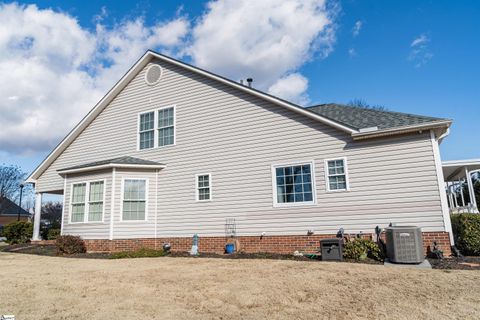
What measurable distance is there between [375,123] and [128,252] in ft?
31.5

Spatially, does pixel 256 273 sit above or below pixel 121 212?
below

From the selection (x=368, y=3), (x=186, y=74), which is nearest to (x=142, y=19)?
(x=186, y=74)

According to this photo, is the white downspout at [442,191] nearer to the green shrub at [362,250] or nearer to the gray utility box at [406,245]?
the gray utility box at [406,245]

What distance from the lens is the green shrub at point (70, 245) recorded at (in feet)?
42.7

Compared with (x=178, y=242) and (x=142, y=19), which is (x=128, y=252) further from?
(x=142, y=19)

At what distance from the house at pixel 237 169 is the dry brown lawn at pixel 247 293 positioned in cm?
260

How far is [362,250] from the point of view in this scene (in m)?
9.14

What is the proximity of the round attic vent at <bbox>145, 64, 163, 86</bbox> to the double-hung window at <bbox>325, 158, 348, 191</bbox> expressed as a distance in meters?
8.80

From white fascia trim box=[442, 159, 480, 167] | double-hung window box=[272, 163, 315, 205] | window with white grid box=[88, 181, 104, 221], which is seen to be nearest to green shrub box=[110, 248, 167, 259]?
window with white grid box=[88, 181, 104, 221]

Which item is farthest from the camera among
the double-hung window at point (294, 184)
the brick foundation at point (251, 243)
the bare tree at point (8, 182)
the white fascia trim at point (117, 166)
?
the bare tree at point (8, 182)

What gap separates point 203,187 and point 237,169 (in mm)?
1649

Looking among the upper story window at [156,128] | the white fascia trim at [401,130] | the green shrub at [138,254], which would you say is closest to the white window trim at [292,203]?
the white fascia trim at [401,130]

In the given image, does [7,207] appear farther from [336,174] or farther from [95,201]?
[336,174]

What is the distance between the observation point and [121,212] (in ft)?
43.0
